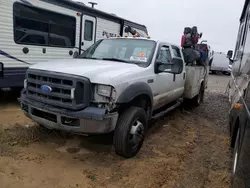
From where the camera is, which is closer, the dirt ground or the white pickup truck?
the dirt ground

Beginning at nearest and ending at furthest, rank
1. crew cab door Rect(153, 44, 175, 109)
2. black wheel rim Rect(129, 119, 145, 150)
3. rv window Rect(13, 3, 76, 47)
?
black wheel rim Rect(129, 119, 145, 150) → crew cab door Rect(153, 44, 175, 109) → rv window Rect(13, 3, 76, 47)

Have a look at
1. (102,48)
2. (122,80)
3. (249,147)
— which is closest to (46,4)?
(102,48)

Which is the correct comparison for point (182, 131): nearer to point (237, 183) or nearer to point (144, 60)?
point (144, 60)

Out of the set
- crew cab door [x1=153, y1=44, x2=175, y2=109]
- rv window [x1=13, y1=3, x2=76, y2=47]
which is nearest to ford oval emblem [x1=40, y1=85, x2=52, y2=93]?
crew cab door [x1=153, y1=44, x2=175, y2=109]

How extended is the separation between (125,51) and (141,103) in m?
1.08

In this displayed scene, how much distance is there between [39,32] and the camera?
6.23m

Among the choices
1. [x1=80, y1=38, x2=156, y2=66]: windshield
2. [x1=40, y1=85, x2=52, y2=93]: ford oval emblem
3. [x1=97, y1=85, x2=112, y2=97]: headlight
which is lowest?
[x1=40, y1=85, x2=52, y2=93]: ford oval emblem

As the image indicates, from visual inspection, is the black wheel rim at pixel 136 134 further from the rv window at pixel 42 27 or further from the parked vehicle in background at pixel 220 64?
the parked vehicle in background at pixel 220 64

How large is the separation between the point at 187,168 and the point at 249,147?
1.62m

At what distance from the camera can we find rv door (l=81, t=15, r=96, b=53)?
767cm

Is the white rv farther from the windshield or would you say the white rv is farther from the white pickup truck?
the white pickup truck

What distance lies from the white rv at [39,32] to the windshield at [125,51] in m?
0.68

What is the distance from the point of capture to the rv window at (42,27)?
577 cm

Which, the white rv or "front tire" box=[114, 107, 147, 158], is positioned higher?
the white rv
